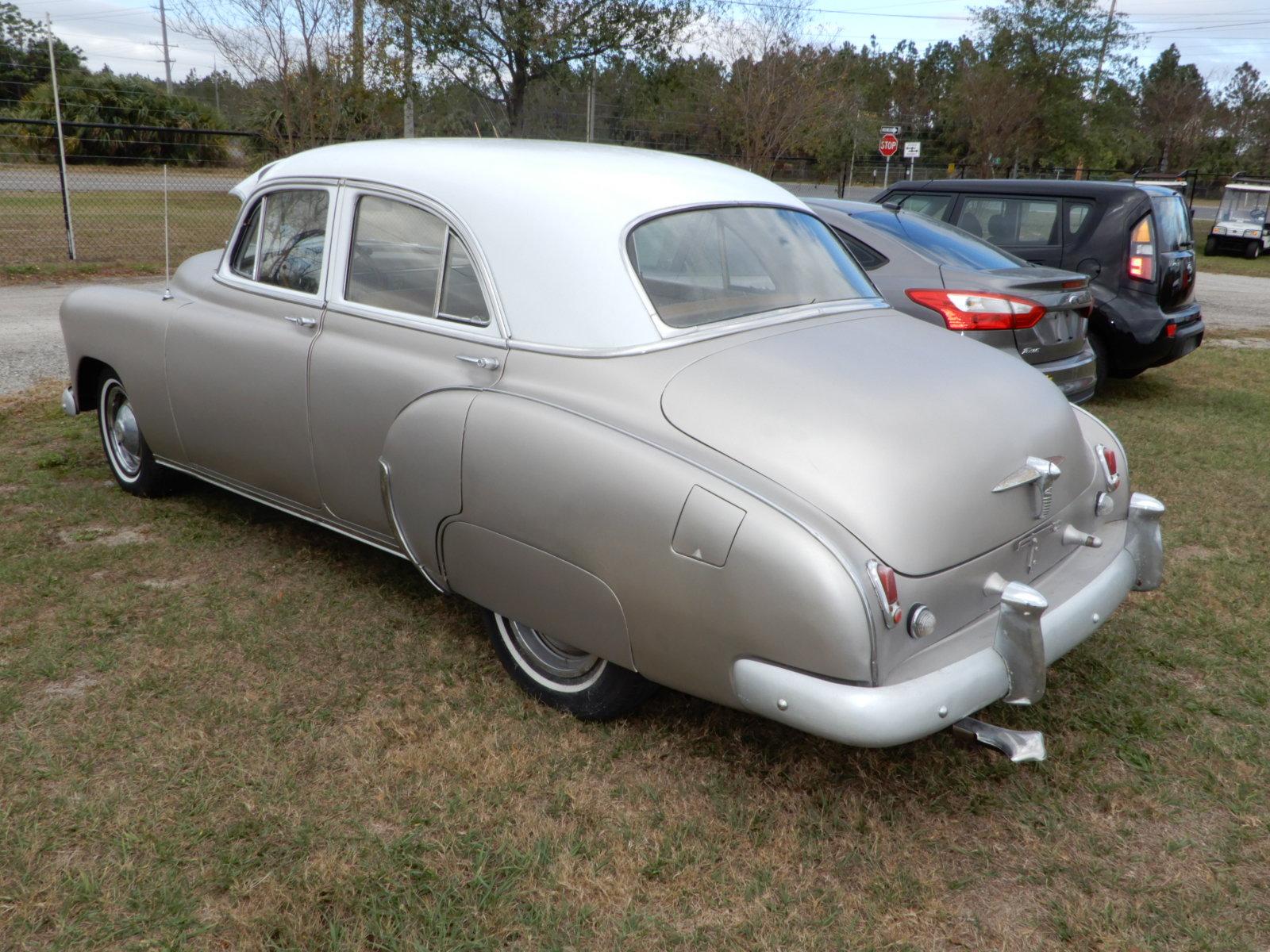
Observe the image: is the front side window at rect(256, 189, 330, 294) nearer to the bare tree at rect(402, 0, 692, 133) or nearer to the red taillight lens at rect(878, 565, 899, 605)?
the red taillight lens at rect(878, 565, 899, 605)

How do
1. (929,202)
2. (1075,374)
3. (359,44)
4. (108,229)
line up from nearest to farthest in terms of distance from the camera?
(1075,374), (929,202), (359,44), (108,229)

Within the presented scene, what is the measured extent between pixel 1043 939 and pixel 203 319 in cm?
366

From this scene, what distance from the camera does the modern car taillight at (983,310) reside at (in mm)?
5730

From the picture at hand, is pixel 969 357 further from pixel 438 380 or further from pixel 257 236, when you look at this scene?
pixel 257 236

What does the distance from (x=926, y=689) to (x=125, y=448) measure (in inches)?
165

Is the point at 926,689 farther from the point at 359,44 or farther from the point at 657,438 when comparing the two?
the point at 359,44

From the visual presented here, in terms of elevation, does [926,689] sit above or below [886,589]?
below

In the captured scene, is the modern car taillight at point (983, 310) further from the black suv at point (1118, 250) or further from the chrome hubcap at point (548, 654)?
the chrome hubcap at point (548, 654)

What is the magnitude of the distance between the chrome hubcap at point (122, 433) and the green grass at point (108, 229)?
379 inches

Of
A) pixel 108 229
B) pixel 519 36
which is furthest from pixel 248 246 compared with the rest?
pixel 519 36

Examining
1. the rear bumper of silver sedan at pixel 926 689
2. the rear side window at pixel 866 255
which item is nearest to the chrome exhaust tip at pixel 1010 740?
the rear bumper of silver sedan at pixel 926 689

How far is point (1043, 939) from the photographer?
2.38 m

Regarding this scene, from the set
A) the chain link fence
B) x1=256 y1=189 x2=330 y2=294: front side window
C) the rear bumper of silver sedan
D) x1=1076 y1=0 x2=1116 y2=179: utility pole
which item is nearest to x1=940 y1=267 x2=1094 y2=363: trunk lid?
the rear bumper of silver sedan

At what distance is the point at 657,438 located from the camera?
2672 millimetres
